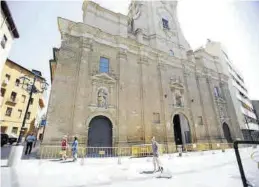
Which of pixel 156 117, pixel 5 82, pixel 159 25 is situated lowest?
pixel 156 117

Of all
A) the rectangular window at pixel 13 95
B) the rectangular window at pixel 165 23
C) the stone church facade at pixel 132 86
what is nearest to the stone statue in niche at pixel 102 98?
the stone church facade at pixel 132 86

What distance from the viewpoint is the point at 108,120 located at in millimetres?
12586

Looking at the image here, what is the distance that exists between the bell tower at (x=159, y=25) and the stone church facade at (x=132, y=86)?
0.15 metres

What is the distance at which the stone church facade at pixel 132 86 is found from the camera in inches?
459

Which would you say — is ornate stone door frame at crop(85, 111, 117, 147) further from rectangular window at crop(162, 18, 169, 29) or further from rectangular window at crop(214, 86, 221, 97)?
rectangular window at crop(214, 86, 221, 97)

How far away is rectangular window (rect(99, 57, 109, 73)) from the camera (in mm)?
13922

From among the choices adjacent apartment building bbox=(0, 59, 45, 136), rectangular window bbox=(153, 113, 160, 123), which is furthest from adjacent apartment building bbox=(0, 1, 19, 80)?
rectangular window bbox=(153, 113, 160, 123)

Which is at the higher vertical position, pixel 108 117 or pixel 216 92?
pixel 216 92

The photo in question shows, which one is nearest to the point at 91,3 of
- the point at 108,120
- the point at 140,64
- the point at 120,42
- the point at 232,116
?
the point at 120,42

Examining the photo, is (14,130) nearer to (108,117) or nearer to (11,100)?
(11,100)

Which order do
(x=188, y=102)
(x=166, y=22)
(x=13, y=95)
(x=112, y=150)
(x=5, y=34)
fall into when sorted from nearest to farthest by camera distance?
(x=112, y=150)
(x=5, y=34)
(x=188, y=102)
(x=166, y=22)
(x=13, y=95)

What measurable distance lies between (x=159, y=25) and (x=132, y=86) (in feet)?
39.4

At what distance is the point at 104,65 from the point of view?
560 inches

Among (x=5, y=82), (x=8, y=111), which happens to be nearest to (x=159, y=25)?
(x=5, y=82)
